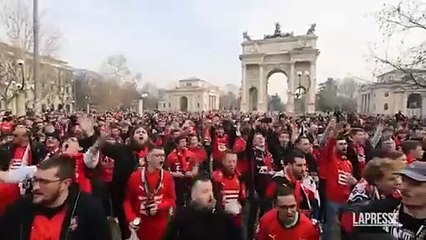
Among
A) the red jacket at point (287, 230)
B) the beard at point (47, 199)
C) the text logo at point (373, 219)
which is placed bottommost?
the red jacket at point (287, 230)

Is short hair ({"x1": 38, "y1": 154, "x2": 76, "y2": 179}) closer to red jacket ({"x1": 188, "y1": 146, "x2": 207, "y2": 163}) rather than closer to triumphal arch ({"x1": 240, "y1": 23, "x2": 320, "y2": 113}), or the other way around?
A: red jacket ({"x1": 188, "y1": 146, "x2": 207, "y2": 163})

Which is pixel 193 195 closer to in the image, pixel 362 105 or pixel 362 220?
pixel 362 220

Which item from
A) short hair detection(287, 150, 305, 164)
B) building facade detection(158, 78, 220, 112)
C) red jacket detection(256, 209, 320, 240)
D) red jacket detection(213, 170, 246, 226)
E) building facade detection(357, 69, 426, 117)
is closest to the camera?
red jacket detection(256, 209, 320, 240)

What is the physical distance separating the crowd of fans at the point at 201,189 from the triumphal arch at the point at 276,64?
262 feet

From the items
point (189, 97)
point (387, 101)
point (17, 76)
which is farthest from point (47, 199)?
point (189, 97)

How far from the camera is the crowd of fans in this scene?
12.5 feet

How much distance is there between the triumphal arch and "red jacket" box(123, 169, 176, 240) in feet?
275

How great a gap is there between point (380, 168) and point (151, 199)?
2.84m

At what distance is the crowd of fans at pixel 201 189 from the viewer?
381 cm

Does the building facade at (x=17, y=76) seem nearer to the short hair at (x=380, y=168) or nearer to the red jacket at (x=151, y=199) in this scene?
the red jacket at (x=151, y=199)

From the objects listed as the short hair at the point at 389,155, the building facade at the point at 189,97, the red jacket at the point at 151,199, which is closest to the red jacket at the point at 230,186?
the red jacket at the point at 151,199

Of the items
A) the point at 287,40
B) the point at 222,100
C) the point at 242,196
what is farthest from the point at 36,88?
the point at 222,100

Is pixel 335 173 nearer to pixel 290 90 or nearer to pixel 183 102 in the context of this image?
pixel 290 90

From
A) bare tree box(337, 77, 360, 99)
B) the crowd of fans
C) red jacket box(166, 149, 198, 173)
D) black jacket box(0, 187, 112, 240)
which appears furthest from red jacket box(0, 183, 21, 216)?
bare tree box(337, 77, 360, 99)
